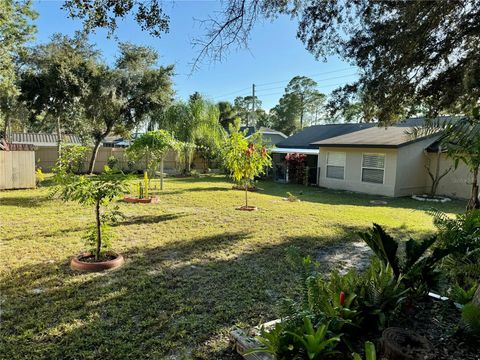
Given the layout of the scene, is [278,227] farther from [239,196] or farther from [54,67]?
[54,67]

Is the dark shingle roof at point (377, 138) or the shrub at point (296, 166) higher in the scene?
the dark shingle roof at point (377, 138)

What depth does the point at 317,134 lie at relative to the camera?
2002 centimetres

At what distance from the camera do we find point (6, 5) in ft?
36.1

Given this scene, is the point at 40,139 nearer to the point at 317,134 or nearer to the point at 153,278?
the point at 317,134

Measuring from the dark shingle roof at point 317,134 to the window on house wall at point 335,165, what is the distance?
6.02 feet

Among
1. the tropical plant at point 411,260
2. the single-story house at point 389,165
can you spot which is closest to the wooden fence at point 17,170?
the tropical plant at point 411,260

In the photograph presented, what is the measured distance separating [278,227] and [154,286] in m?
3.92

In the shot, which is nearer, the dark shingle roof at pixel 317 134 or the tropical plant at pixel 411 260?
the tropical plant at pixel 411 260

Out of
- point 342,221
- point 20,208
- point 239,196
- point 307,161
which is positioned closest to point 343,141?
point 307,161

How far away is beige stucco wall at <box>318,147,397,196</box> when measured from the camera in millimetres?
13531

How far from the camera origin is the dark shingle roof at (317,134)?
1830cm

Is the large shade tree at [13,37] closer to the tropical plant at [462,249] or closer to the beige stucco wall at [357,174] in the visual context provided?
the beige stucco wall at [357,174]

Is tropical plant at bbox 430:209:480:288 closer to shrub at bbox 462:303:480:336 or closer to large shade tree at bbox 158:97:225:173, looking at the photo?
shrub at bbox 462:303:480:336

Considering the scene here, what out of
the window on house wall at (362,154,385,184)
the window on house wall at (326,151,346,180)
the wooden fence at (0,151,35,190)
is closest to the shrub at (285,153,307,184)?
the window on house wall at (326,151,346,180)
